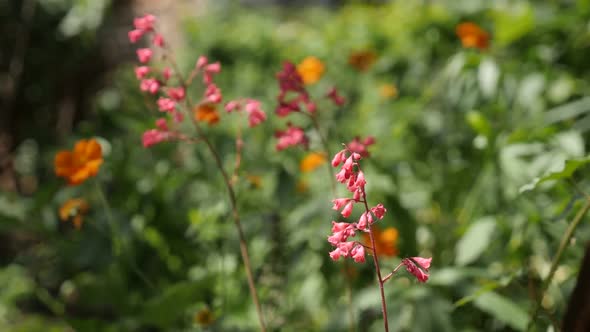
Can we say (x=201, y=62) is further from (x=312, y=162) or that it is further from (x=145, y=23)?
(x=312, y=162)

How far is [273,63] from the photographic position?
4.10 m

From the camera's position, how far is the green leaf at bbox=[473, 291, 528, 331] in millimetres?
1266

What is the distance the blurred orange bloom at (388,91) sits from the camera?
2.58 m

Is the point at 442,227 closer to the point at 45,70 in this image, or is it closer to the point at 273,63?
the point at 273,63

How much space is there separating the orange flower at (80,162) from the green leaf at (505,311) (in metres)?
1.10

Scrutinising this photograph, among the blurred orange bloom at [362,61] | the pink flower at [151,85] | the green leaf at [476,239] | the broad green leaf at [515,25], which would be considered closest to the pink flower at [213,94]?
the pink flower at [151,85]

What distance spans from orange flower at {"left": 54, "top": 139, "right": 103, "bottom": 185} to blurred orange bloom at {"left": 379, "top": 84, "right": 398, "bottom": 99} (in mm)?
1560

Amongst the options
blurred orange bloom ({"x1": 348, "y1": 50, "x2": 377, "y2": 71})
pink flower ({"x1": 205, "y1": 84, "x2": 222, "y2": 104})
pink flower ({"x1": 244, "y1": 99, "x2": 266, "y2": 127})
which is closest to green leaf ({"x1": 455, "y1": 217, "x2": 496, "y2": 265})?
pink flower ({"x1": 244, "y1": 99, "x2": 266, "y2": 127})

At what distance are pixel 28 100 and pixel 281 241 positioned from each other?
115 inches

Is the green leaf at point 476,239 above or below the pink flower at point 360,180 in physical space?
below

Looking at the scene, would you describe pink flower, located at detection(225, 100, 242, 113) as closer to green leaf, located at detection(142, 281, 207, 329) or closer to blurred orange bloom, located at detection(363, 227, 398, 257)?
green leaf, located at detection(142, 281, 207, 329)

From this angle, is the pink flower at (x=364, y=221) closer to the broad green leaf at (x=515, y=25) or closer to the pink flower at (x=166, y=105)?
the pink flower at (x=166, y=105)

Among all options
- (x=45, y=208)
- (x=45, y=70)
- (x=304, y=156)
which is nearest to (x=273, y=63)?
(x=45, y=70)

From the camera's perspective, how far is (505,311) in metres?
1.28
